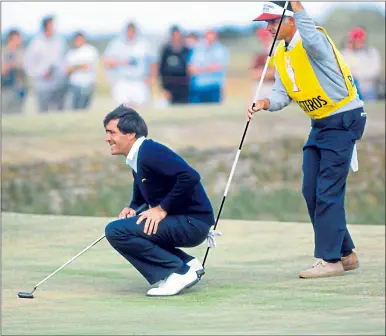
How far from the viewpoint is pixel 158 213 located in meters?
7.61

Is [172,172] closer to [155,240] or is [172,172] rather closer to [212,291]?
[155,240]

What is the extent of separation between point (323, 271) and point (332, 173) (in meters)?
0.60

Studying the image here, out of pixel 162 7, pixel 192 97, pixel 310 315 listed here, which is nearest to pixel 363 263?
pixel 310 315

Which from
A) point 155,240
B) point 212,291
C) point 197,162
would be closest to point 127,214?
point 155,240

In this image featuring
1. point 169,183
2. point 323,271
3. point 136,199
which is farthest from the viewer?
point 323,271

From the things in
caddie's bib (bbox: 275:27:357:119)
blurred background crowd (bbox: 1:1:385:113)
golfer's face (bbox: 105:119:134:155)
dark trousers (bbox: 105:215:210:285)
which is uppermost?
caddie's bib (bbox: 275:27:357:119)

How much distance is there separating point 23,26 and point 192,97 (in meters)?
2.58

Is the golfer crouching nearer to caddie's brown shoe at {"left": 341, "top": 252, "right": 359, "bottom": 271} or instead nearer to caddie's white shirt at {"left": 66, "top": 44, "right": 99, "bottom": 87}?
caddie's brown shoe at {"left": 341, "top": 252, "right": 359, "bottom": 271}

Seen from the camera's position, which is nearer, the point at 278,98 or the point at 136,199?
the point at 136,199

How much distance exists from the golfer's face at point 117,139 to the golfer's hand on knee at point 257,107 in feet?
2.63

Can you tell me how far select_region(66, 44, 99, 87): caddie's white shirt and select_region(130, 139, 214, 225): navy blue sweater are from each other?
35.0 ft

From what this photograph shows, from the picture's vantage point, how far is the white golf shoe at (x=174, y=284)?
7.66 m

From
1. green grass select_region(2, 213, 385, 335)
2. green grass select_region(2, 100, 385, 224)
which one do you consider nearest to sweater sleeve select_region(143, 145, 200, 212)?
green grass select_region(2, 213, 385, 335)

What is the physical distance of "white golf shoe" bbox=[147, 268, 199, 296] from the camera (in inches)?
302
